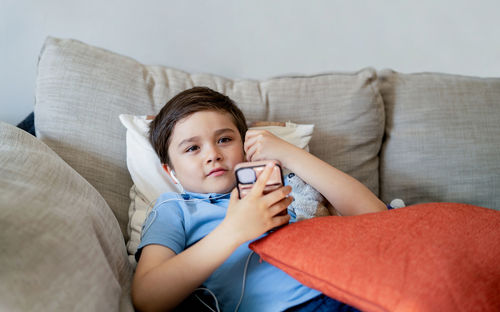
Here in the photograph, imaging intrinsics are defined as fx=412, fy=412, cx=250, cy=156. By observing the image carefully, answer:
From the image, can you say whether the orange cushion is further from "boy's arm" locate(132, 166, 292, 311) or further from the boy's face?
the boy's face

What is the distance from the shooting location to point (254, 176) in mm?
813

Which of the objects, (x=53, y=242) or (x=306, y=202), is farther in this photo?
(x=306, y=202)

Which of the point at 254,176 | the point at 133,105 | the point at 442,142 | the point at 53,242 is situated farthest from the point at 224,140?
the point at 442,142

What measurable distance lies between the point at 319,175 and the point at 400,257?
1.25 feet

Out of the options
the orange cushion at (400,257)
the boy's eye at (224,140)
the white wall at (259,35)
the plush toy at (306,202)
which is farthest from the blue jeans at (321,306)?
the white wall at (259,35)

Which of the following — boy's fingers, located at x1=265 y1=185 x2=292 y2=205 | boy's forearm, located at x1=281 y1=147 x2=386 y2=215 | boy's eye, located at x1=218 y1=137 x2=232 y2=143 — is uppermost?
boy's eye, located at x1=218 y1=137 x2=232 y2=143

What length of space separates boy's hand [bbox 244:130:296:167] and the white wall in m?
0.76

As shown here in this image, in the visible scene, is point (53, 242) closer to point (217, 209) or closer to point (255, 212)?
point (255, 212)

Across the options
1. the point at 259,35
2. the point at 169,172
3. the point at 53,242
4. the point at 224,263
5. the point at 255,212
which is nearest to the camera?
the point at 53,242

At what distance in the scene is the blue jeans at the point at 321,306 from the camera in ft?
2.76

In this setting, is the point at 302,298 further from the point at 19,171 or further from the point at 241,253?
the point at 19,171

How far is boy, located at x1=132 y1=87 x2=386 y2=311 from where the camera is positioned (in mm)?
805

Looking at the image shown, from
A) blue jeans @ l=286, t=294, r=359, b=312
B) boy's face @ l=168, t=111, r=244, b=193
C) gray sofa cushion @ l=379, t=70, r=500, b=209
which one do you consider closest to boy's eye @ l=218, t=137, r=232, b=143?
boy's face @ l=168, t=111, r=244, b=193

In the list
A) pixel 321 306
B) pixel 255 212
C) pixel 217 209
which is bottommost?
pixel 321 306
